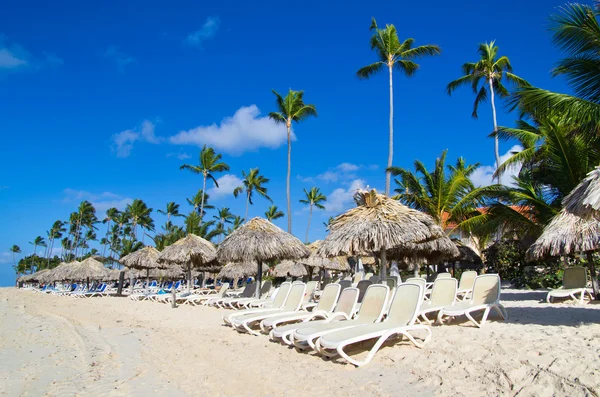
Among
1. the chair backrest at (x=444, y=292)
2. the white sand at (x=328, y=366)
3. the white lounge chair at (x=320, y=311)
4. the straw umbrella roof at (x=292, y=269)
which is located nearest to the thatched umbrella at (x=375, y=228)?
the chair backrest at (x=444, y=292)

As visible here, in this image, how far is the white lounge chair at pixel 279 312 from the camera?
7.32 m

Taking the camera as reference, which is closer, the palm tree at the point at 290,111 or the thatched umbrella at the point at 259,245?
the thatched umbrella at the point at 259,245

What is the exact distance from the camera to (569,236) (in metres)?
8.67

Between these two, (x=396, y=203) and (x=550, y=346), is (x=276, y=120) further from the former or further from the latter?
(x=550, y=346)

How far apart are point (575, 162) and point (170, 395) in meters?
11.3

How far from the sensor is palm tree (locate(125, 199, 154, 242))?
5381 centimetres

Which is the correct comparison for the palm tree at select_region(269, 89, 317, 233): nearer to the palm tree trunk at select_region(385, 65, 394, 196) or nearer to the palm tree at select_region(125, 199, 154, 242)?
the palm tree trunk at select_region(385, 65, 394, 196)

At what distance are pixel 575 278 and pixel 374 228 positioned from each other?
512 cm

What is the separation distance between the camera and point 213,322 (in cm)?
950

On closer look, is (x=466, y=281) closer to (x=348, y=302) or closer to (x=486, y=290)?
(x=486, y=290)

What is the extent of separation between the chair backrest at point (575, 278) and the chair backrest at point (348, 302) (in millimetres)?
6249

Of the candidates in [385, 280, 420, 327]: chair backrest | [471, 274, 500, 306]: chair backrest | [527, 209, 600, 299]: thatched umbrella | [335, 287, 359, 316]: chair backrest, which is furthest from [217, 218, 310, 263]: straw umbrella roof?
[385, 280, 420, 327]: chair backrest

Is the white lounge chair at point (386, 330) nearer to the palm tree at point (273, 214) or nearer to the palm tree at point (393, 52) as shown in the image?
the palm tree at point (393, 52)

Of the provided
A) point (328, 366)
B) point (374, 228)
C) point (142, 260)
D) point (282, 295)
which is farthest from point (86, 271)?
point (328, 366)
